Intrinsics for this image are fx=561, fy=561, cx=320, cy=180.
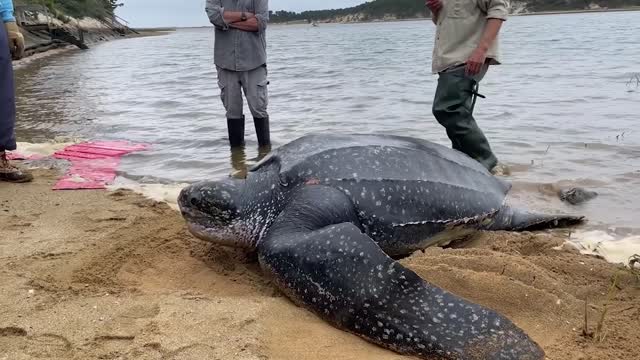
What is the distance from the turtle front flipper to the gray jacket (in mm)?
2907

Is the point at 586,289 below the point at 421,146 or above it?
below

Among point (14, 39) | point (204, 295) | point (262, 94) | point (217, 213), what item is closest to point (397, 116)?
point (262, 94)

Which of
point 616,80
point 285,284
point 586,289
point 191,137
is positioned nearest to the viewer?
point 285,284

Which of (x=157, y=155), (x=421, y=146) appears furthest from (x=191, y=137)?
(x=421, y=146)

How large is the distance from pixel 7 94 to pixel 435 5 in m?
2.83

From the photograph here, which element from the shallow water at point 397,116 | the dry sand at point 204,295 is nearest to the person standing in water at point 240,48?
the shallow water at point 397,116

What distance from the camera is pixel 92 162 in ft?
15.4

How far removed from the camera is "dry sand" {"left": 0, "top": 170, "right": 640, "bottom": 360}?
1.61 meters

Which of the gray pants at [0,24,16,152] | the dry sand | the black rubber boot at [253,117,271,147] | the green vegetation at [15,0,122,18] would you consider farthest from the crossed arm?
the green vegetation at [15,0,122,18]

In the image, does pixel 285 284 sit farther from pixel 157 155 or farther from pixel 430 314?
pixel 157 155

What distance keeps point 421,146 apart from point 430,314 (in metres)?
1.16

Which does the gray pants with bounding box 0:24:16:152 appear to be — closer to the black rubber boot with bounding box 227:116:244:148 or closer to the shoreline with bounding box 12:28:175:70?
the black rubber boot with bounding box 227:116:244:148

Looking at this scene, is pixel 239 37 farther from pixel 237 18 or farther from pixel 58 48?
pixel 58 48

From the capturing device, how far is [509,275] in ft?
6.92
